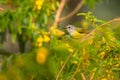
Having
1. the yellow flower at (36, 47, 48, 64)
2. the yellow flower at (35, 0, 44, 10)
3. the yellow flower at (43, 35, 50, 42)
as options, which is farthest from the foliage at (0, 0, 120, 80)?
the yellow flower at (35, 0, 44, 10)

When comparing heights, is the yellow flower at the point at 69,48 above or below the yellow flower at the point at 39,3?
above

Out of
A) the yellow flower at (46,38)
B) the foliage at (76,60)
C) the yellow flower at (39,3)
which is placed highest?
the foliage at (76,60)

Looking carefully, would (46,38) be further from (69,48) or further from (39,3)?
(69,48)

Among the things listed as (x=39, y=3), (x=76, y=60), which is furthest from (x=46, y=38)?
(x=76, y=60)

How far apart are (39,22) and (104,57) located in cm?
152

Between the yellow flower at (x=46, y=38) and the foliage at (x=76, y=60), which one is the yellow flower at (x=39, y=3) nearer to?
the yellow flower at (x=46, y=38)

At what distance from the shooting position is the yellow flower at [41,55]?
2.64 feet

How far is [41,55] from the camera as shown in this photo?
0.81m

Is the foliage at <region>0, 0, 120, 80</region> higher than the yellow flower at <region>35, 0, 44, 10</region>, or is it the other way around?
the foliage at <region>0, 0, 120, 80</region>

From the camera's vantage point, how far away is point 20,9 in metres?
2.35

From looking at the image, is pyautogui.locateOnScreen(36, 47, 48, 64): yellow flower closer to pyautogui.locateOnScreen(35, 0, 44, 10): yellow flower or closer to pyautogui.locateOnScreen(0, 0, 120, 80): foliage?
pyautogui.locateOnScreen(0, 0, 120, 80): foliage

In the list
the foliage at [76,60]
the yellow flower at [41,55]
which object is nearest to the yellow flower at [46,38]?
the foliage at [76,60]

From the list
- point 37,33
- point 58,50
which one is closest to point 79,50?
point 58,50

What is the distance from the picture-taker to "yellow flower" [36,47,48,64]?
80 cm
